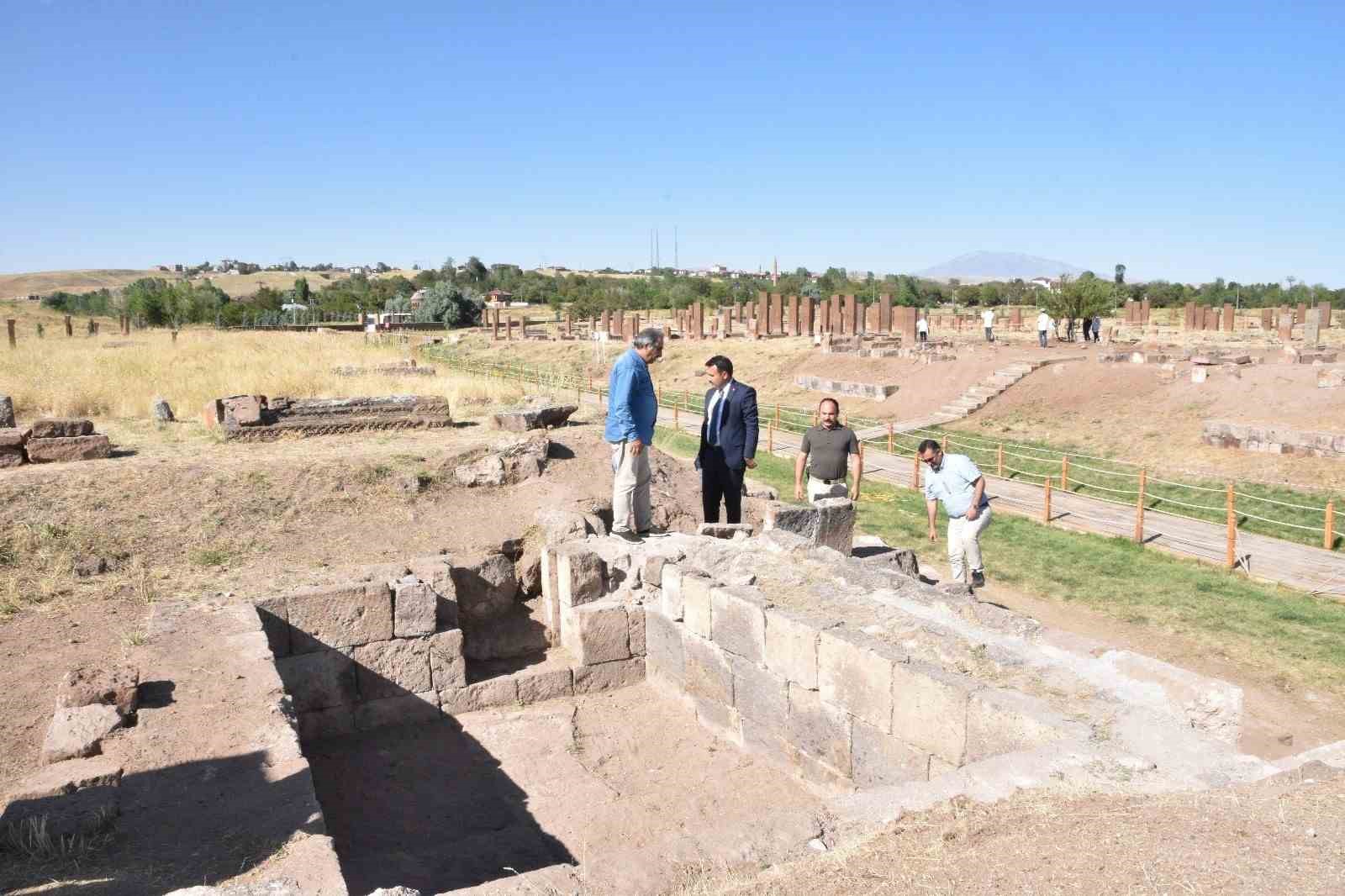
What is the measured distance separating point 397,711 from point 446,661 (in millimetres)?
568

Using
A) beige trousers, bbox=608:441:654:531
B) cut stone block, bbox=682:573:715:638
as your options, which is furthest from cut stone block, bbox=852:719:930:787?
beige trousers, bbox=608:441:654:531

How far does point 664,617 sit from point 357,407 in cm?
962

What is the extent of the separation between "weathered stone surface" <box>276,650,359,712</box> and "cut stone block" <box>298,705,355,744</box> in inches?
2.0

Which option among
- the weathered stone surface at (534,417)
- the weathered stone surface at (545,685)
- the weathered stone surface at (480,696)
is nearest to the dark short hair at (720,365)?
the weathered stone surface at (545,685)

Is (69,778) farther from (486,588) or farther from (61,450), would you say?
(61,450)

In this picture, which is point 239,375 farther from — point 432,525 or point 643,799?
point 643,799

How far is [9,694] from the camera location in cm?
710

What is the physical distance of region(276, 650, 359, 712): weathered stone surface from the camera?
25.7ft

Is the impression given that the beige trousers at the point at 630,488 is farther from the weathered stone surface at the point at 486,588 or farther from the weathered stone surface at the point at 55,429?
the weathered stone surface at the point at 55,429

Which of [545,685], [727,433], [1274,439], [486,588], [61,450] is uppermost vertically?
[727,433]

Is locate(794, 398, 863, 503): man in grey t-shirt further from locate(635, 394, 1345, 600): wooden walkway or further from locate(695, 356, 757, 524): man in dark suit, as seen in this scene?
locate(635, 394, 1345, 600): wooden walkway

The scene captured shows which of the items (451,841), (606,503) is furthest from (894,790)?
(606,503)

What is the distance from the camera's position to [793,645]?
22.3 feet

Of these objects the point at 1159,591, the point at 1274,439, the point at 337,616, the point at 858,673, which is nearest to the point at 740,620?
the point at 858,673
